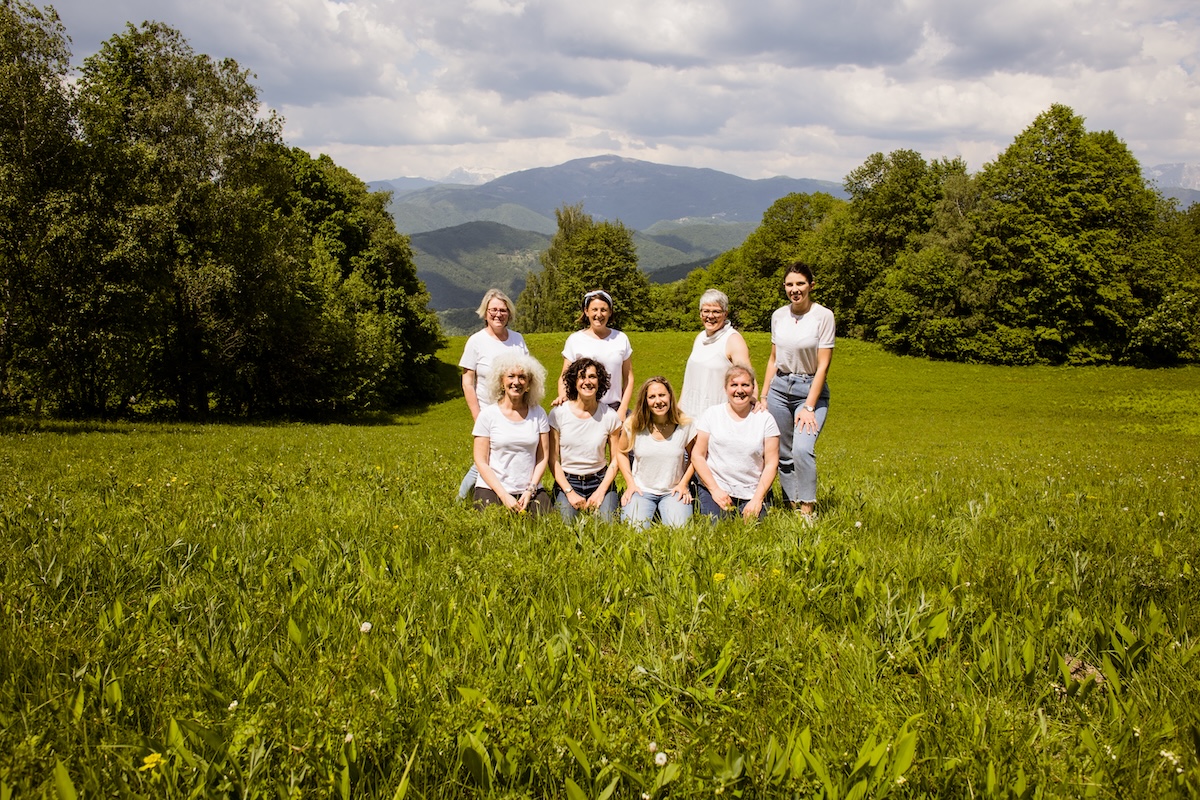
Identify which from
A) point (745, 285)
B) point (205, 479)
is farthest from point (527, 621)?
point (745, 285)

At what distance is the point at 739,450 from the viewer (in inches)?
244

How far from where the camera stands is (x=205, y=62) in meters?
24.6

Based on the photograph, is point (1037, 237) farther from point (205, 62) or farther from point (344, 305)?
point (205, 62)


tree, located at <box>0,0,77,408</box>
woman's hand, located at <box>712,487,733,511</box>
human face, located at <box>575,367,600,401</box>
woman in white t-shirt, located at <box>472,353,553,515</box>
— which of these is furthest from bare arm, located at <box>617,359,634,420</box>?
tree, located at <box>0,0,77,408</box>

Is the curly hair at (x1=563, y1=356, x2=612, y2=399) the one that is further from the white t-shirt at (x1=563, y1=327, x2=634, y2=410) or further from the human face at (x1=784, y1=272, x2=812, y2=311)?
the human face at (x1=784, y1=272, x2=812, y2=311)

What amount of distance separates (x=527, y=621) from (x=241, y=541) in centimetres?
238

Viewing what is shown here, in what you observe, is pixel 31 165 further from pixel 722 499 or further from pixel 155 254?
pixel 722 499

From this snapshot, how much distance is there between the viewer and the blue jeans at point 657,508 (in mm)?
5946

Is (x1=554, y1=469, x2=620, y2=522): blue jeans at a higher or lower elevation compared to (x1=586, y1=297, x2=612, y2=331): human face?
lower

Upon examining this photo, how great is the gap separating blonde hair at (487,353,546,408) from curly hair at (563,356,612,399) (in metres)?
0.30

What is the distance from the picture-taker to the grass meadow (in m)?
2.16

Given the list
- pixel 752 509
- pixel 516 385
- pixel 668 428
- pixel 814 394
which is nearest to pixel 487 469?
pixel 516 385

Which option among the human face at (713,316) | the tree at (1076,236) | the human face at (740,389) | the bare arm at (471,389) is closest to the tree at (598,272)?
the tree at (1076,236)

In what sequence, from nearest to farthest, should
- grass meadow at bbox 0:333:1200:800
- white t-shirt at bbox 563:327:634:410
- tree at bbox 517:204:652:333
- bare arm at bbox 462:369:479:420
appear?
grass meadow at bbox 0:333:1200:800
white t-shirt at bbox 563:327:634:410
bare arm at bbox 462:369:479:420
tree at bbox 517:204:652:333
